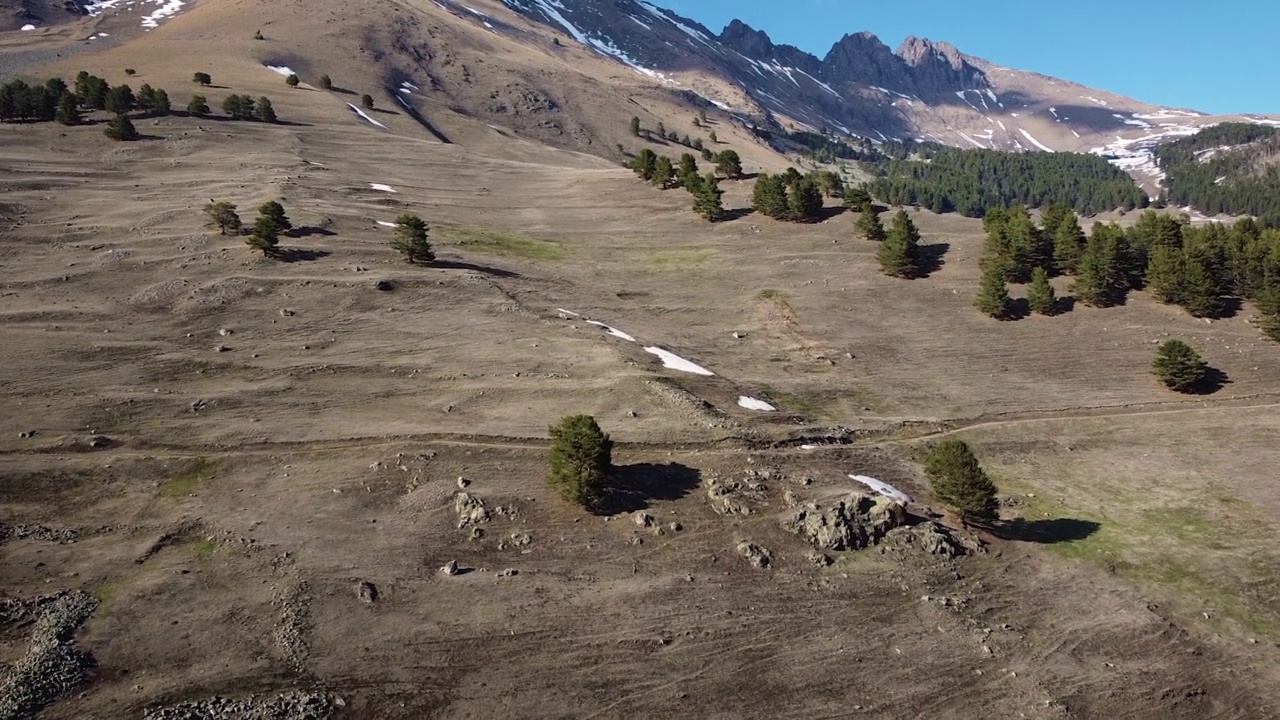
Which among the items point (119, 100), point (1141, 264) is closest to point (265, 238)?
point (119, 100)

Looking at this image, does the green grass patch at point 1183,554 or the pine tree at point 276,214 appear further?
the pine tree at point 276,214

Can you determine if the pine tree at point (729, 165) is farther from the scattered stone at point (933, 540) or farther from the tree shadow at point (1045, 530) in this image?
the scattered stone at point (933, 540)

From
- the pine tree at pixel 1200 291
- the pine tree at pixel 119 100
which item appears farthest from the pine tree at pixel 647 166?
the pine tree at pixel 119 100

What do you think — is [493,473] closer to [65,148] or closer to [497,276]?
[497,276]

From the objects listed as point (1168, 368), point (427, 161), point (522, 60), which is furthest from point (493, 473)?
point (522, 60)

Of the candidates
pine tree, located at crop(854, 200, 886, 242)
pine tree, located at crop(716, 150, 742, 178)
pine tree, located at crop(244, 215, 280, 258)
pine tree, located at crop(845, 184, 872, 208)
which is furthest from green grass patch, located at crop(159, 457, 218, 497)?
pine tree, located at crop(716, 150, 742, 178)

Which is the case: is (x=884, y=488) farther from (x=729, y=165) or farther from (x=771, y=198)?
(x=729, y=165)

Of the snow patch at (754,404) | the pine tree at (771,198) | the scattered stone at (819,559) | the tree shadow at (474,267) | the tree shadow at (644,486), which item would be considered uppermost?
the pine tree at (771,198)
